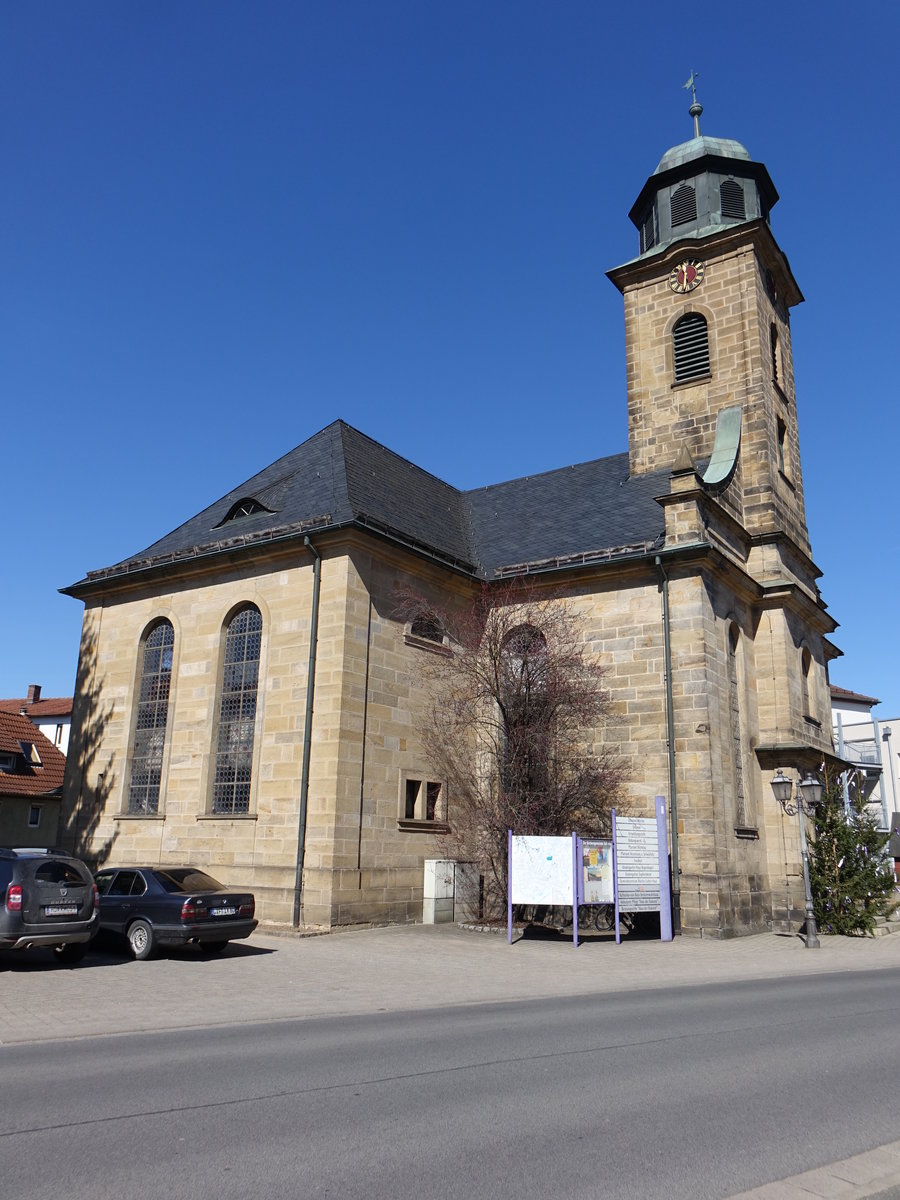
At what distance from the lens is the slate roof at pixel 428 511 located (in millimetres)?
21969

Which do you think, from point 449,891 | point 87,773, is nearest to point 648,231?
point 449,891

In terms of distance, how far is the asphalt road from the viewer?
4.54 metres

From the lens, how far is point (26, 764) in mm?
40844

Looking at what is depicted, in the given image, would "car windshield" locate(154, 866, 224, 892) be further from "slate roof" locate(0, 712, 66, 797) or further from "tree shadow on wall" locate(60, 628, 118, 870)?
"slate roof" locate(0, 712, 66, 797)

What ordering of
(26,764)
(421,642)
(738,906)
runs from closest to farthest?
(738,906) < (421,642) < (26,764)

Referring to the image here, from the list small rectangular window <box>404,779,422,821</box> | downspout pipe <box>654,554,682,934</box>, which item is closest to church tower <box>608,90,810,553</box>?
downspout pipe <box>654,554,682,934</box>

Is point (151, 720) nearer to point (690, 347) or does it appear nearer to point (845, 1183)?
point (690, 347)

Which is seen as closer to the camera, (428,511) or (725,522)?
(725,522)

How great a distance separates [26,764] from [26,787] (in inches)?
59.1

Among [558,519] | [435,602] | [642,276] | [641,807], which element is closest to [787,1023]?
[641,807]

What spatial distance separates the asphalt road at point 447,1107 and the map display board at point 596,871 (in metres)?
7.81

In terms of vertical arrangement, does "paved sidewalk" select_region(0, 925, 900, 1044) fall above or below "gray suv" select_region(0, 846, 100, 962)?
below

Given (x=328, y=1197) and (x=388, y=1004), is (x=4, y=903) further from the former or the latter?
(x=328, y=1197)

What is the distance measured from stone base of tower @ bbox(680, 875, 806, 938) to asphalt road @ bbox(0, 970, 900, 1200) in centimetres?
970
